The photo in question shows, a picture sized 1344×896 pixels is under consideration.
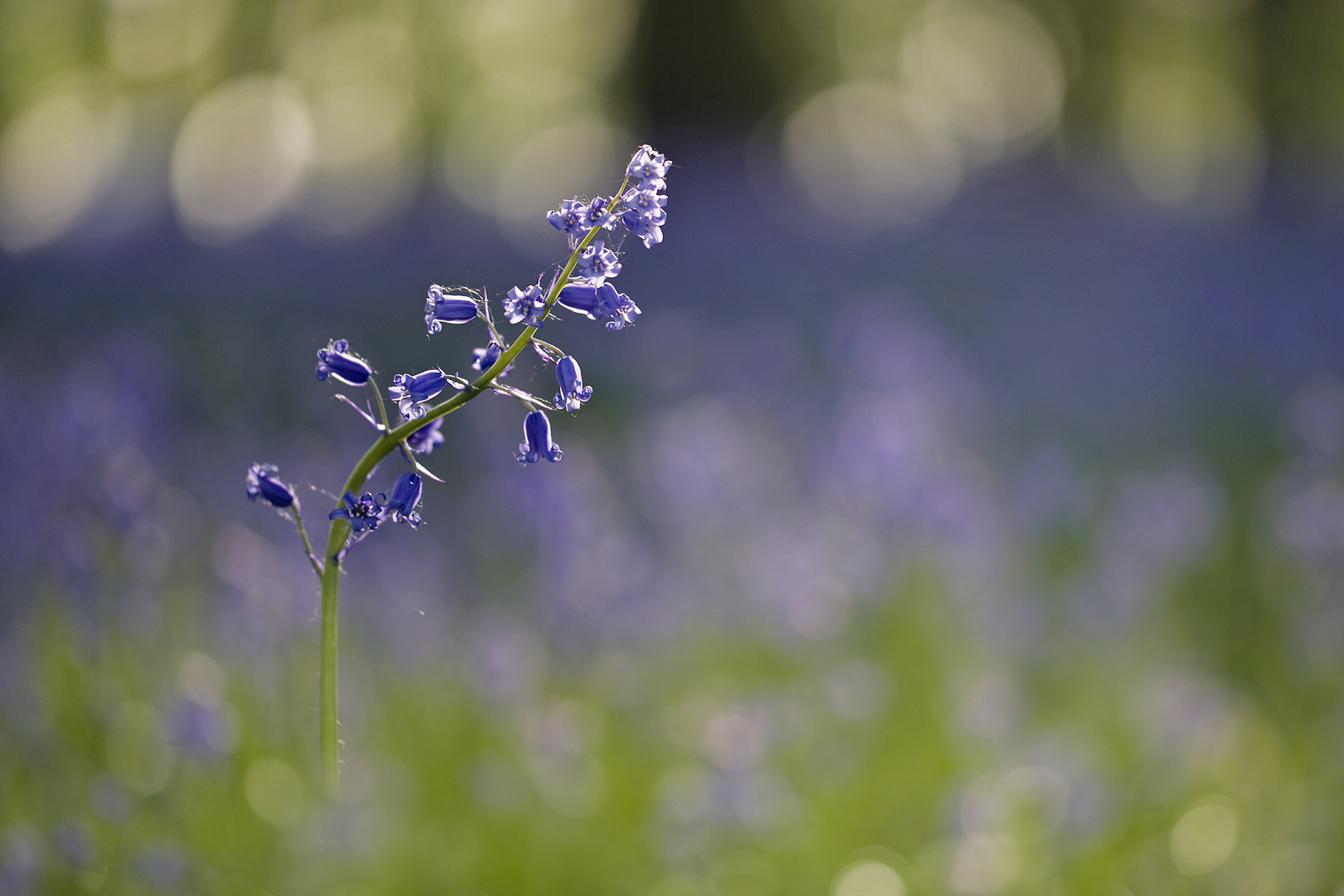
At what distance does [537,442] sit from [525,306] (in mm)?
170

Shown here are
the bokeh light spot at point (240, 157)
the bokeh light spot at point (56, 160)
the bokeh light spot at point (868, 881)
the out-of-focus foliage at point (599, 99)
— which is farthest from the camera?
the bokeh light spot at point (240, 157)

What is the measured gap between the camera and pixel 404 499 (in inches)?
45.6

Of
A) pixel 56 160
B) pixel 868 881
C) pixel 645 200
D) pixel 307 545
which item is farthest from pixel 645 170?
pixel 56 160

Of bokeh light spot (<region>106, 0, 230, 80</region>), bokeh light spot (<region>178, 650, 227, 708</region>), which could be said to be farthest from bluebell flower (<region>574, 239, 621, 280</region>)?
bokeh light spot (<region>106, 0, 230, 80</region>)

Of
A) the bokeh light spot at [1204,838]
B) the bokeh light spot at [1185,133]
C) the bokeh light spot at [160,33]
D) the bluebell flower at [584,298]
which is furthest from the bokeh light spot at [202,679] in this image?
the bokeh light spot at [1185,133]

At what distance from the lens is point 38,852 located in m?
1.85

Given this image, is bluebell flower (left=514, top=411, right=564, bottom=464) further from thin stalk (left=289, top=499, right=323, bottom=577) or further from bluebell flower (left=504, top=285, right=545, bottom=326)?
thin stalk (left=289, top=499, right=323, bottom=577)

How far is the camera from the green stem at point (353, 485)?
1050 mm

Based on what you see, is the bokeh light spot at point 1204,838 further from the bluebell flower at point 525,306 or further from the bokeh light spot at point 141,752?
the bokeh light spot at point 141,752

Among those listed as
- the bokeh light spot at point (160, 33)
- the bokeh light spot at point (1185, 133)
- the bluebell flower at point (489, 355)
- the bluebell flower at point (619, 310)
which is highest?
the bokeh light spot at point (1185, 133)

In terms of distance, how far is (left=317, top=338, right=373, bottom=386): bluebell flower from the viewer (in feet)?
3.75

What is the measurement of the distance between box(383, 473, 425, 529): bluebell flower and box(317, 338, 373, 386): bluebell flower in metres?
0.12

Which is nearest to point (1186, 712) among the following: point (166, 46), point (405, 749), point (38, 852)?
point (405, 749)

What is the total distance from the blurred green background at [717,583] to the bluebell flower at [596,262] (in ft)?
2.88
